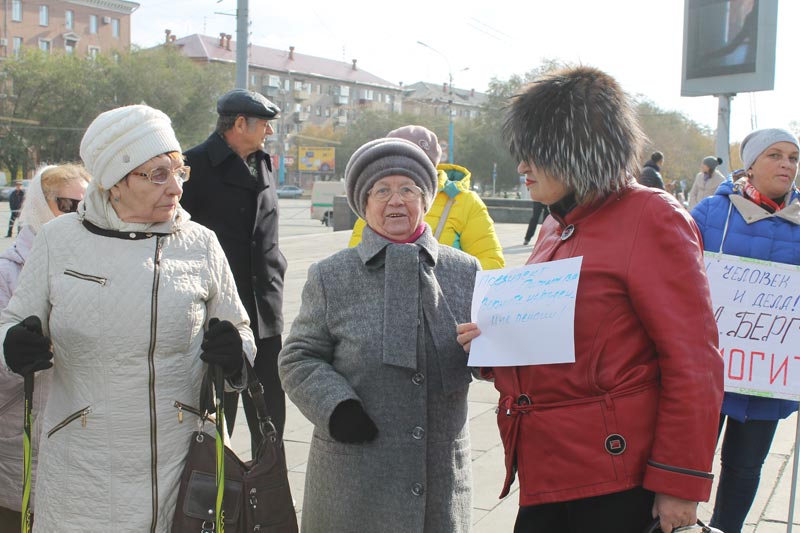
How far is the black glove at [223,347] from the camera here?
2434mm

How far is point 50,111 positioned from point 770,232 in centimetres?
6074

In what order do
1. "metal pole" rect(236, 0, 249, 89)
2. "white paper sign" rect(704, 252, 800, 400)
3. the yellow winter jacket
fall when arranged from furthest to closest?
"metal pole" rect(236, 0, 249, 89), the yellow winter jacket, "white paper sign" rect(704, 252, 800, 400)

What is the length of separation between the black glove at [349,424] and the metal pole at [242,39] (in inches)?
472

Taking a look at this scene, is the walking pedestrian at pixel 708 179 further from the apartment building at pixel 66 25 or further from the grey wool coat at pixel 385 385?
the apartment building at pixel 66 25

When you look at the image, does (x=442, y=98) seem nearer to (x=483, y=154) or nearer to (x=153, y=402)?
(x=483, y=154)

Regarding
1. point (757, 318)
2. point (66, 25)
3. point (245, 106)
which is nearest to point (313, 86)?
point (66, 25)

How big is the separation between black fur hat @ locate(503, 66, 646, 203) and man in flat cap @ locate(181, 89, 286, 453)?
88.7 inches

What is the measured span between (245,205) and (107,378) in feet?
6.21

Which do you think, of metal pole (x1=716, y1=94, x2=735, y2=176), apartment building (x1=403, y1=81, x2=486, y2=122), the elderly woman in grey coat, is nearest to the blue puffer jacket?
the elderly woman in grey coat

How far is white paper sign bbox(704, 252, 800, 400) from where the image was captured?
3564mm

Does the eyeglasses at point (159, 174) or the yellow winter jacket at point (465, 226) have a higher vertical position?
the eyeglasses at point (159, 174)

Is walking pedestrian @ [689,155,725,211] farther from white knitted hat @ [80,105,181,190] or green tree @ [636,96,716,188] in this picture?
green tree @ [636,96,716,188]

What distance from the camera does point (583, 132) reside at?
2.12 metres

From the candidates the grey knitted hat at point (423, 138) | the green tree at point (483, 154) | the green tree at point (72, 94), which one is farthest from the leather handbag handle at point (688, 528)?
the green tree at point (483, 154)
